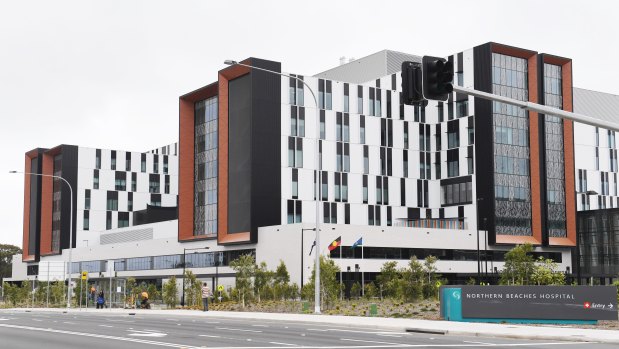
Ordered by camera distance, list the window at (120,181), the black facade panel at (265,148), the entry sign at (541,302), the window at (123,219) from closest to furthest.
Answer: the entry sign at (541,302), the black facade panel at (265,148), the window at (123,219), the window at (120,181)

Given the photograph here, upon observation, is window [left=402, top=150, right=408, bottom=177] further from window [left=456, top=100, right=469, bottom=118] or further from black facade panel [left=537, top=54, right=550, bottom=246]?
black facade panel [left=537, top=54, right=550, bottom=246]

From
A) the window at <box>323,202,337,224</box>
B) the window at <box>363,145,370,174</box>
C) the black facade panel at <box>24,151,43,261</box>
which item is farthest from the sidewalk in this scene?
the black facade panel at <box>24,151,43,261</box>

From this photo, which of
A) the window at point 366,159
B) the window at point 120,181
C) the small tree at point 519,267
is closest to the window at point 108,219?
the window at point 120,181

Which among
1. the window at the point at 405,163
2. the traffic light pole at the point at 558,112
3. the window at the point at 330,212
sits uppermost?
the window at the point at 405,163

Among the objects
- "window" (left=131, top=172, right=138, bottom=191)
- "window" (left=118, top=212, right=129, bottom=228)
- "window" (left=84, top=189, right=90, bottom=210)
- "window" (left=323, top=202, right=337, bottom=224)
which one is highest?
"window" (left=131, top=172, right=138, bottom=191)

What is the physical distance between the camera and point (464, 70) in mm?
92375

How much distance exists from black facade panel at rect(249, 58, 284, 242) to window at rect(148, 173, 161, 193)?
5498 centimetres

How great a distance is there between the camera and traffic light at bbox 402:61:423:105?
14672 millimetres

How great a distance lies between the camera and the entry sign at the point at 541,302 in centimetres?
3139

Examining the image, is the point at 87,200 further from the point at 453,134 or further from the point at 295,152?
the point at 453,134

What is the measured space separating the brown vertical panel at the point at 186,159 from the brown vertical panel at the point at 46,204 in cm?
3894

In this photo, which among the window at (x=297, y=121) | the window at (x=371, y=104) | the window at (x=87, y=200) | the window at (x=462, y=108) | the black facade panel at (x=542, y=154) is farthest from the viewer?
the window at (x=87, y=200)

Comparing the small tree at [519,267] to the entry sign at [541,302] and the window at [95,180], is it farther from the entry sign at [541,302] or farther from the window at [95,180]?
the window at [95,180]

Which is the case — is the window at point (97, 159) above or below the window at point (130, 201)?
above
